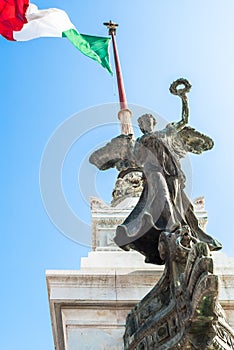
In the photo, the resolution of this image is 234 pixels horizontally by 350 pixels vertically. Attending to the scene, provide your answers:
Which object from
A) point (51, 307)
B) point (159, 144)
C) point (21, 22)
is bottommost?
point (51, 307)

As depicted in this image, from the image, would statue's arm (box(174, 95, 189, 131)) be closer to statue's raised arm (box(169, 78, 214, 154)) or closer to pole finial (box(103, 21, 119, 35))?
statue's raised arm (box(169, 78, 214, 154))

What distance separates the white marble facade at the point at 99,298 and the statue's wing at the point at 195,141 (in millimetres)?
1709

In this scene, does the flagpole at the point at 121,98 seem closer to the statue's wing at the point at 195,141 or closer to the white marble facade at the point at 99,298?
the statue's wing at the point at 195,141

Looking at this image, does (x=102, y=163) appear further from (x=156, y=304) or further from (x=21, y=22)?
(x=21, y=22)

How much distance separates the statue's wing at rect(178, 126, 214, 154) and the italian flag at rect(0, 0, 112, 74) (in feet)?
29.2

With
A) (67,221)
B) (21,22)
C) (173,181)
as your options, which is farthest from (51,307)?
(21,22)

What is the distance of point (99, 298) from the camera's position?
7387mm

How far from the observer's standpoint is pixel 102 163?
8266mm

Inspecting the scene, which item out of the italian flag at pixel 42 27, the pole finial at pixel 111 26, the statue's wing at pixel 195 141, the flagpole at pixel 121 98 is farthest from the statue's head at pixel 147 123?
the pole finial at pixel 111 26

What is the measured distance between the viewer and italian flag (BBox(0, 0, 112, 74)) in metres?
16.2

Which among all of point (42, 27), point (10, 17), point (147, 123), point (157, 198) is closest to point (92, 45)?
point (42, 27)

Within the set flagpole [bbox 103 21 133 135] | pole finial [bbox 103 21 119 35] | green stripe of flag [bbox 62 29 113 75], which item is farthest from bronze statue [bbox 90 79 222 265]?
pole finial [bbox 103 21 119 35]

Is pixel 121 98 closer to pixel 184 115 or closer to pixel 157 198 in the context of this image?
pixel 184 115

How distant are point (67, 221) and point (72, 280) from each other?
0.76 meters
